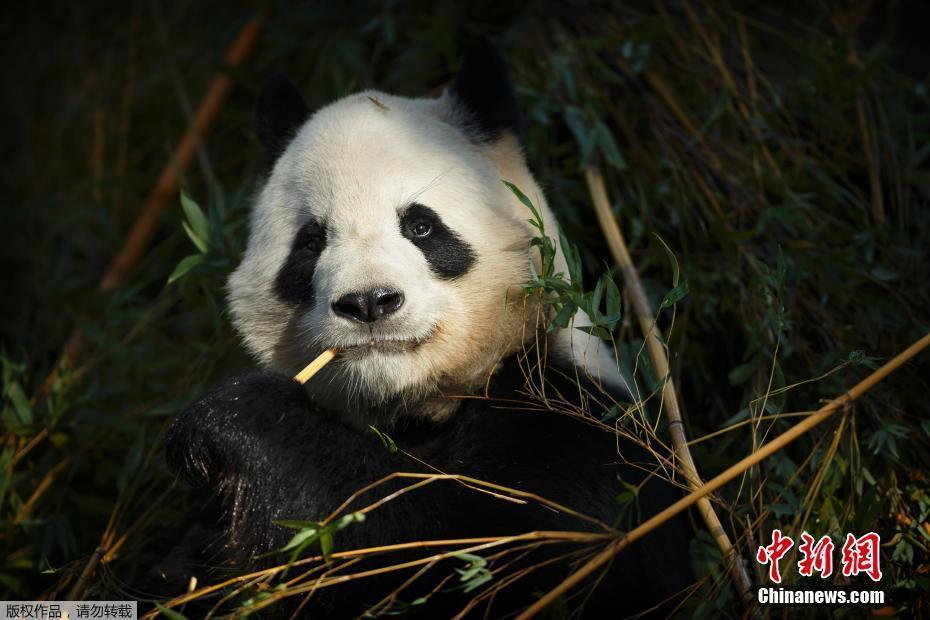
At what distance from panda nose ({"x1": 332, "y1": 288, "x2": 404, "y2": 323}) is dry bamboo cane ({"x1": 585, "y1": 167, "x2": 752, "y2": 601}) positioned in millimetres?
675

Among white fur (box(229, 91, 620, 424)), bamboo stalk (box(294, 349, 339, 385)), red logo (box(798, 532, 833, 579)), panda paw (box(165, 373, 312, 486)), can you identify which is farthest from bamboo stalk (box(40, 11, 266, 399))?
red logo (box(798, 532, 833, 579))

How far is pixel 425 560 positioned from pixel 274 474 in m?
0.45

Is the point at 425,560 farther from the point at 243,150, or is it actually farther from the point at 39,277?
the point at 39,277

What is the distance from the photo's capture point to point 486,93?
274 cm

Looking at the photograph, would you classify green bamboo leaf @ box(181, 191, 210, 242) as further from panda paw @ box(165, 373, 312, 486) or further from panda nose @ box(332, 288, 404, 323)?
panda nose @ box(332, 288, 404, 323)

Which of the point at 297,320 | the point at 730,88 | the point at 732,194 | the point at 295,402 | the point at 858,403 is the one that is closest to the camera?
the point at 295,402

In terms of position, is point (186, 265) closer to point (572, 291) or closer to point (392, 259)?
point (392, 259)

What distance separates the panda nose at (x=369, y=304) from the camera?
2100 millimetres

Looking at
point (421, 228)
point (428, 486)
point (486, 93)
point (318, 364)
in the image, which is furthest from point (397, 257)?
point (486, 93)

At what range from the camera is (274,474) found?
209 cm

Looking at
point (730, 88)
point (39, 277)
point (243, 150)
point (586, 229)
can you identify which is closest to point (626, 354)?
point (586, 229)

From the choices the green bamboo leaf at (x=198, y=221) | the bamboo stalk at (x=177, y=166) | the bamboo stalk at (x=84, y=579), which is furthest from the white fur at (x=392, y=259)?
the bamboo stalk at (x=177, y=166)

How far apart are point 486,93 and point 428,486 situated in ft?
4.07

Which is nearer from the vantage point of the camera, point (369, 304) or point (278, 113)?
point (369, 304)
